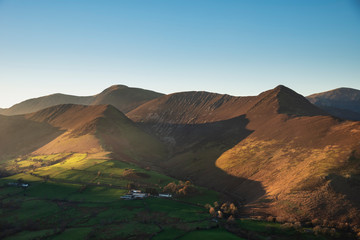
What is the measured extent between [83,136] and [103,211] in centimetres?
9120

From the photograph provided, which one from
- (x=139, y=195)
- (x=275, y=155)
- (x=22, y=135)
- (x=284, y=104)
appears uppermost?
(x=284, y=104)

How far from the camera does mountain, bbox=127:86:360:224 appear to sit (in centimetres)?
5638

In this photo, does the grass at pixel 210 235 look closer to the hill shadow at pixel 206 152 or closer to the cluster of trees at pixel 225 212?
the cluster of trees at pixel 225 212

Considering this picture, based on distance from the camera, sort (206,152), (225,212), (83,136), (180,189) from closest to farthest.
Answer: (225,212)
(180,189)
(206,152)
(83,136)

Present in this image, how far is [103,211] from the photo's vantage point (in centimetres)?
6031

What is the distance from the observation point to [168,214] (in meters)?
57.6

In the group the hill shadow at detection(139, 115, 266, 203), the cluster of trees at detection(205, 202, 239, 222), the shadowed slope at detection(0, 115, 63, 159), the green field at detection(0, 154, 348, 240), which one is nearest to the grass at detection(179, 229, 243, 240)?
the green field at detection(0, 154, 348, 240)

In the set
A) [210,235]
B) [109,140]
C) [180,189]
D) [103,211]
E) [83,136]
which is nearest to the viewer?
[210,235]

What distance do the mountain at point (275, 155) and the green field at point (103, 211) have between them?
1185 centimetres

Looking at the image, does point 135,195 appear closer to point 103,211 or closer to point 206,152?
point 103,211

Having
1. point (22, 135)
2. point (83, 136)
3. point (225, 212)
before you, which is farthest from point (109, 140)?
point (225, 212)

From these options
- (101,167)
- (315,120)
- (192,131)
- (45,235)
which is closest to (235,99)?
(192,131)

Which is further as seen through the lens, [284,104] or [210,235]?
[284,104]

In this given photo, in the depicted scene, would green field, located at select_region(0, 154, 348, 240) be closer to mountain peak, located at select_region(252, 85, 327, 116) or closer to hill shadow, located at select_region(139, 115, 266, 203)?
hill shadow, located at select_region(139, 115, 266, 203)
